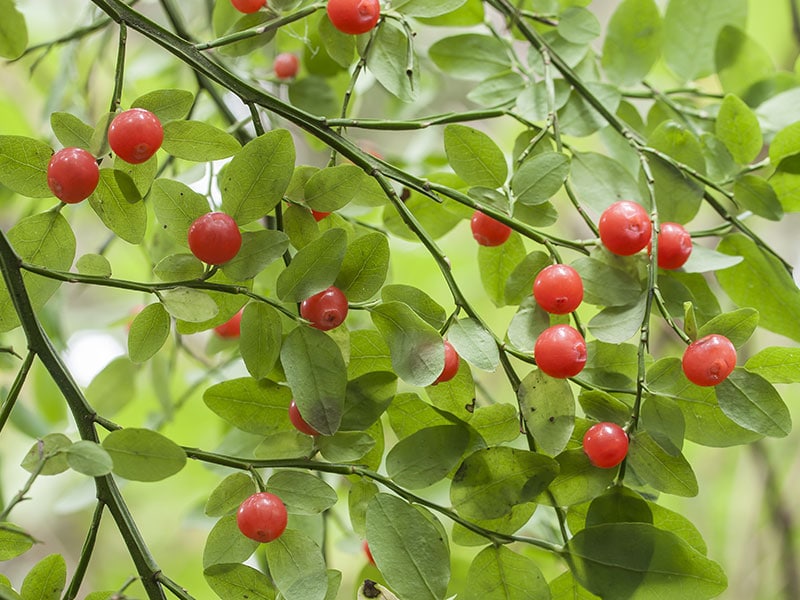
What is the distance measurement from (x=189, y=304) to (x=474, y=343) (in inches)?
4.9

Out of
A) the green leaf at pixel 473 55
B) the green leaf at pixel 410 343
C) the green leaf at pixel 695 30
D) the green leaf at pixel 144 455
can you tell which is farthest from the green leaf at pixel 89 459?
the green leaf at pixel 695 30

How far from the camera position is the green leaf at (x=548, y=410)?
1.19 ft

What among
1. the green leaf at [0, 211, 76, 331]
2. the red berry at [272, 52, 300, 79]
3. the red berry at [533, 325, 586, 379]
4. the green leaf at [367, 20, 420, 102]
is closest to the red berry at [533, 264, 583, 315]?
the red berry at [533, 325, 586, 379]

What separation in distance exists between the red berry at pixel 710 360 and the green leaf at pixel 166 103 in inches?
9.7

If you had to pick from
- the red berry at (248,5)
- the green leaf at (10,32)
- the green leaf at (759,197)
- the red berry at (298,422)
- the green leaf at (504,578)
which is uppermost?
the red berry at (248,5)

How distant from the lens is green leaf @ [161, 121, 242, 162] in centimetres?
38

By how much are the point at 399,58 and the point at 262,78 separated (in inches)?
9.1

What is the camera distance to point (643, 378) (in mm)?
372

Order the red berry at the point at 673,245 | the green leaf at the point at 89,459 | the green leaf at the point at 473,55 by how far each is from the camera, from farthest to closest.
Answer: the green leaf at the point at 473,55, the red berry at the point at 673,245, the green leaf at the point at 89,459

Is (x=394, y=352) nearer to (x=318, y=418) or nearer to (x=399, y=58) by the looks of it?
(x=318, y=418)

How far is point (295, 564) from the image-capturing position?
0.38 m

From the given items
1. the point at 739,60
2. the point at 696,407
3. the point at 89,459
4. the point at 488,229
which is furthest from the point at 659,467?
the point at 739,60

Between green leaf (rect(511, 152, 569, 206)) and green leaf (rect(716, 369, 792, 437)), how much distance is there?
0.12 m

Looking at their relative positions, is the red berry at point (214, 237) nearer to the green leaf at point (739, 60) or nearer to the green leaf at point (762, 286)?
the green leaf at point (762, 286)
